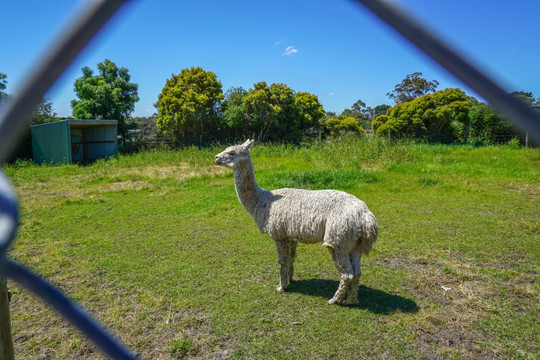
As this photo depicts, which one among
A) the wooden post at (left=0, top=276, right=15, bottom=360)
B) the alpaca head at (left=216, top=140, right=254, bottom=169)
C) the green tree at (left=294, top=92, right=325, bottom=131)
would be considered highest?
the green tree at (left=294, top=92, right=325, bottom=131)

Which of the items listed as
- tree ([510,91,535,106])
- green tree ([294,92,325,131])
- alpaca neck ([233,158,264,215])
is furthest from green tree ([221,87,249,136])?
tree ([510,91,535,106])

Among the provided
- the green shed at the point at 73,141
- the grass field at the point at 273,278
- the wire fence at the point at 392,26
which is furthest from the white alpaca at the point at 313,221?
the green shed at the point at 73,141

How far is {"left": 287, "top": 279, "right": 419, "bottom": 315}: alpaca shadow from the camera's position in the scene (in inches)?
148

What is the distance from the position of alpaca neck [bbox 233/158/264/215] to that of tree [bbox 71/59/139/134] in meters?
20.1

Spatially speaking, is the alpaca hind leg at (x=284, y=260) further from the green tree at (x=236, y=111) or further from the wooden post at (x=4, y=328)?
the green tree at (x=236, y=111)

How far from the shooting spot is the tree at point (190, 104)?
21.0m

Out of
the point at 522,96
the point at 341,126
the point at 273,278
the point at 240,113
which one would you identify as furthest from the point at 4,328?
the point at 341,126

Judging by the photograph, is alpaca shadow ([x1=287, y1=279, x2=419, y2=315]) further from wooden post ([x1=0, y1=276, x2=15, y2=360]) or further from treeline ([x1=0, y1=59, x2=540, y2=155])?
treeline ([x1=0, y1=59, x2=540, y2=155])

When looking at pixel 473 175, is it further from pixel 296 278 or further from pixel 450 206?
pixel 296 278

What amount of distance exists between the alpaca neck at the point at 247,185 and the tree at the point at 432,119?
17847mm

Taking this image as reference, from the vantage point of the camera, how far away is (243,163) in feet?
13.6

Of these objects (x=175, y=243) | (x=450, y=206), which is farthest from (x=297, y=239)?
(x=450, y=206)

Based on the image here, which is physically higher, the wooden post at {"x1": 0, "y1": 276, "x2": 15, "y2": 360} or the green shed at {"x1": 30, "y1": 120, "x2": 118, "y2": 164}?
the green shed at {"x1": 30, "y1": 120, "x2": 118, "y2": 164}

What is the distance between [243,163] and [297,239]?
1071 millimetres
